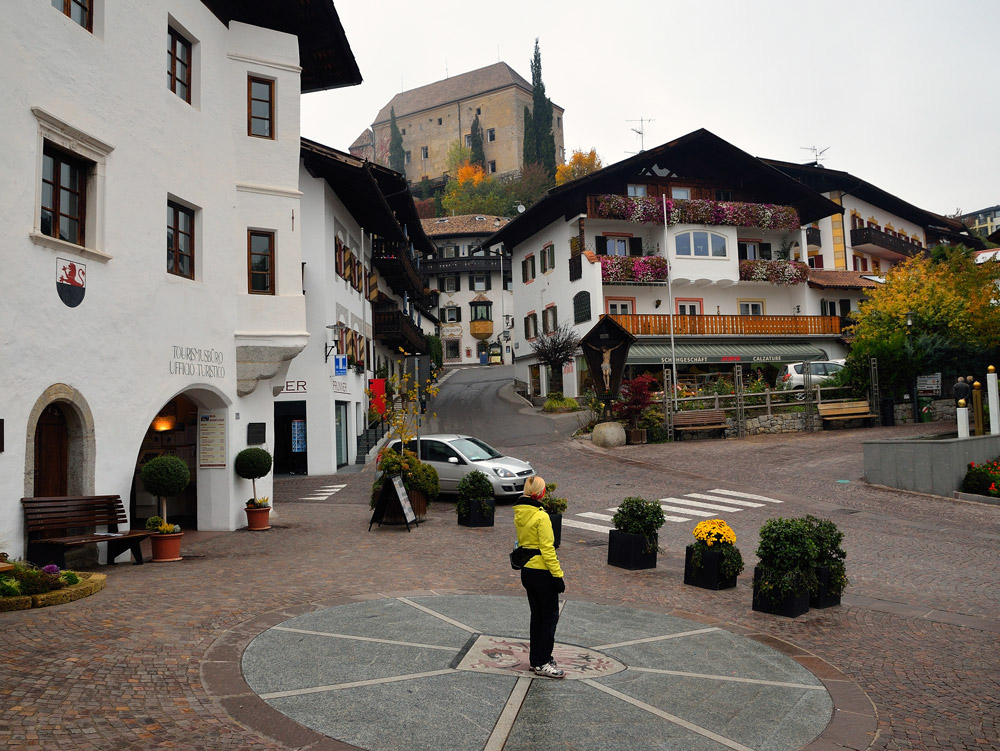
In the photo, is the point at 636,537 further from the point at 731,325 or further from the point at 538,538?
the point at 731,325

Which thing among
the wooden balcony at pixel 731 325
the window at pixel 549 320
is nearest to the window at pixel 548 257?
the window at pixel 549 320

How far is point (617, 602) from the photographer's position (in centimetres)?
925

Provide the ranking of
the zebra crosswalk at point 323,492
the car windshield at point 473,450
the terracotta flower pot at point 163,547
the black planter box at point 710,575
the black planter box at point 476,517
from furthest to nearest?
the zebra crosswalk at point 323,492 < the car windshield at point 473,450 < the black planter box at point 476,517 < the terracotta flower pot at point 163,547 < the black planter box at point 710,575

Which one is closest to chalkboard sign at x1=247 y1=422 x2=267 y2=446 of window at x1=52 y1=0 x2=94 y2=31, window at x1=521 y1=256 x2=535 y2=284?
window at x1=52 y1=0 x2=94 y2=31

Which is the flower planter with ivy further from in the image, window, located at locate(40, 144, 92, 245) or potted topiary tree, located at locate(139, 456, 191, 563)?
window, located at locate(40, 144, 92, 245)

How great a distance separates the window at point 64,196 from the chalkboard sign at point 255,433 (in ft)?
17.7

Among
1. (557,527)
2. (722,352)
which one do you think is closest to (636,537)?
(557,527)

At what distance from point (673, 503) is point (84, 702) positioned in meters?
14.0

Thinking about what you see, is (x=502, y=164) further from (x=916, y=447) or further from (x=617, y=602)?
(x=617, y=602)

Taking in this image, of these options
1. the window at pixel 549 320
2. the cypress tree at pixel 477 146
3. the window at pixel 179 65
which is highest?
the cypress tree at pixel 477 146

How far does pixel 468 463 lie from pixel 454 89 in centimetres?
11325

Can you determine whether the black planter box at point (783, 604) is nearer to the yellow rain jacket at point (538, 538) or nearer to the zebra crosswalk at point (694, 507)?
the yellow rain jacket at point (538, 538)

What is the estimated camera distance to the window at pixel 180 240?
13.1 meters

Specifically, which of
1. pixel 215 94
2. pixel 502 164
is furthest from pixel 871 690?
pixel 502 164
